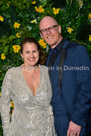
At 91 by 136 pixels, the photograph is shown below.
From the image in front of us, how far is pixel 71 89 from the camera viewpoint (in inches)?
74.2

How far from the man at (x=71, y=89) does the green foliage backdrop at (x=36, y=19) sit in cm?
65

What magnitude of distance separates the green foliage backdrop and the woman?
2.39 feet

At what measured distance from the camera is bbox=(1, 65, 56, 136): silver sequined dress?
1959 mm

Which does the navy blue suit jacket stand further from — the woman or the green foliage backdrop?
the green foliage backdrop

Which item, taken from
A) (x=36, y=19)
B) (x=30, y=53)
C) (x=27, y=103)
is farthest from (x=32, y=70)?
(x=36, y=19)

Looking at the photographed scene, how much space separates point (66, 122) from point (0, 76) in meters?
1.49

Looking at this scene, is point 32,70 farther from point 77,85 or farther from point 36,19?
point 36,19

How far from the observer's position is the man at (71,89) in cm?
180

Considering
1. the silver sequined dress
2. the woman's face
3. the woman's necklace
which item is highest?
the woman's face

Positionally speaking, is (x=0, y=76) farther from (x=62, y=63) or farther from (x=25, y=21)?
(x=62, y=63)

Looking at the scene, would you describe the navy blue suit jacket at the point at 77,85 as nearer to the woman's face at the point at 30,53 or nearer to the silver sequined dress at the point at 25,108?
the silver sequined dress at the point at 25,108

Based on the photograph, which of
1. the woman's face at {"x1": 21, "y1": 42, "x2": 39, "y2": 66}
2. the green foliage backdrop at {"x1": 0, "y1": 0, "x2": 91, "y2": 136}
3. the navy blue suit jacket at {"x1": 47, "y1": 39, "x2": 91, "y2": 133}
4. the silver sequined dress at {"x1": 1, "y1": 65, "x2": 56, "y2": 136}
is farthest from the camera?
the green foliage backdrop at {"x1": 0, "y1": 0, "x2": 91, "y2": 136}

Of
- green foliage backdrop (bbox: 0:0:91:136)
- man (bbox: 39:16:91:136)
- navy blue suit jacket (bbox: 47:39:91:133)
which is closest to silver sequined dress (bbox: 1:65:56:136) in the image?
man (bbox: 39:16:91:136)

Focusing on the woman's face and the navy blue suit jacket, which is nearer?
the navy blue suit jacket
